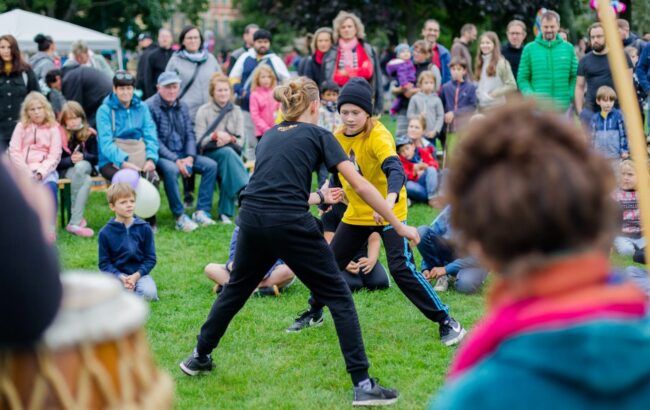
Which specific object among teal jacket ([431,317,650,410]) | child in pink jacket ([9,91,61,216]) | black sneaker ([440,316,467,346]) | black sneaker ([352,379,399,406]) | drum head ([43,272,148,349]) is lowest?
black sneaker ([440,316,467,346])

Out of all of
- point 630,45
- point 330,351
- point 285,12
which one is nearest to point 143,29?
point 285,12

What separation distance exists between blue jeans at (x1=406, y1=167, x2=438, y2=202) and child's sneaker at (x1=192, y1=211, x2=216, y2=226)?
2561mm

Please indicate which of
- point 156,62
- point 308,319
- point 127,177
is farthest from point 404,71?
→ point 308,319

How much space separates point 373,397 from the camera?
5.36 metres

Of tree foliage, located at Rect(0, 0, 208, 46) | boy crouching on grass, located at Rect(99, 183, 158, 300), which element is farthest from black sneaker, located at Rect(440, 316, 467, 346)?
tree foliage, located at Rect(0, 0, 208, 46)

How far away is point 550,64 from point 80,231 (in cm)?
664

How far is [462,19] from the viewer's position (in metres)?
32.8

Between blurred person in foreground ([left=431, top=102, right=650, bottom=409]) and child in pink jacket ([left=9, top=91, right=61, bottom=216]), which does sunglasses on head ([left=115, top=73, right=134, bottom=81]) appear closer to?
child in pink jacket ([left=9, top=91, right=61, bottom=216])

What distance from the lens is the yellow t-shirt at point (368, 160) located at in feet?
20.9

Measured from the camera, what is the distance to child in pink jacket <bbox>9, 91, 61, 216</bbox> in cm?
1028

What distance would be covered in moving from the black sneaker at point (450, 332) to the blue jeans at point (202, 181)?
16.8 feet

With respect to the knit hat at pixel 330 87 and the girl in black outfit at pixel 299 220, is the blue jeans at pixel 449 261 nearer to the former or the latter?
the girl in black outfit at pixel 299 220

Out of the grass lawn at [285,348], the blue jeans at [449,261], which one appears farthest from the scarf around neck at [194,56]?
the blue jeans at [449,261]

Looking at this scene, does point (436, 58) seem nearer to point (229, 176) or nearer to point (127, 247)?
point (229, 176)
